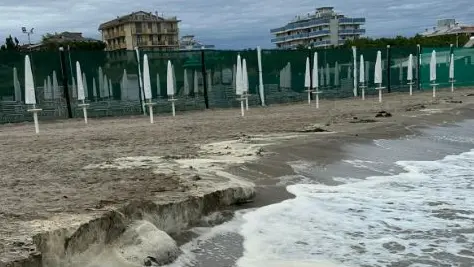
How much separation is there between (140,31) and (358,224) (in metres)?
114

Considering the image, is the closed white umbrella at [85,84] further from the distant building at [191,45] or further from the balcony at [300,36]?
the balcony at [300,36]

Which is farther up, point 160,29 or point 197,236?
point 160,29

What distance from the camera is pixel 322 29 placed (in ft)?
471

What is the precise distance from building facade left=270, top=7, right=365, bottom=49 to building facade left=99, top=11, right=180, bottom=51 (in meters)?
29.4

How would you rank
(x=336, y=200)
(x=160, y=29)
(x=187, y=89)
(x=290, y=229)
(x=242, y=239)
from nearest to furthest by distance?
(x=242, y=239) < (x=290, y=229) < (x=336, y=200) < (x=187, y=89) < (x=160, y=29)

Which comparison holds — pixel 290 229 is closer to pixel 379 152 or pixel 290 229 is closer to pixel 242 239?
pixel 242 239

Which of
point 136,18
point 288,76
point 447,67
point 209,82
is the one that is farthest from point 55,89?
point 136,18

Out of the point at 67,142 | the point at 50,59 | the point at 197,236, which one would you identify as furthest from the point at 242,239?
the point at 50,59

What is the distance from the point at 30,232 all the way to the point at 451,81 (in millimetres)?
25825

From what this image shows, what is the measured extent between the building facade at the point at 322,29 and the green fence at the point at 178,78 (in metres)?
108

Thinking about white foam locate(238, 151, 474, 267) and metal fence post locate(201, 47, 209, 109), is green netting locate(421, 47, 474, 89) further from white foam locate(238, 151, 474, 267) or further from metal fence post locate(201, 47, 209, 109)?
white foam locate(238, 151, 474, 267)

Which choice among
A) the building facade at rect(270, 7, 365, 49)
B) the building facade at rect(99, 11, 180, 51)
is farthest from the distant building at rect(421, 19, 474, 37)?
the building facade at rect(99, 11, 180, 51)

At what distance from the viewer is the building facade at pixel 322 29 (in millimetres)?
138337

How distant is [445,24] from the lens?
414ft
